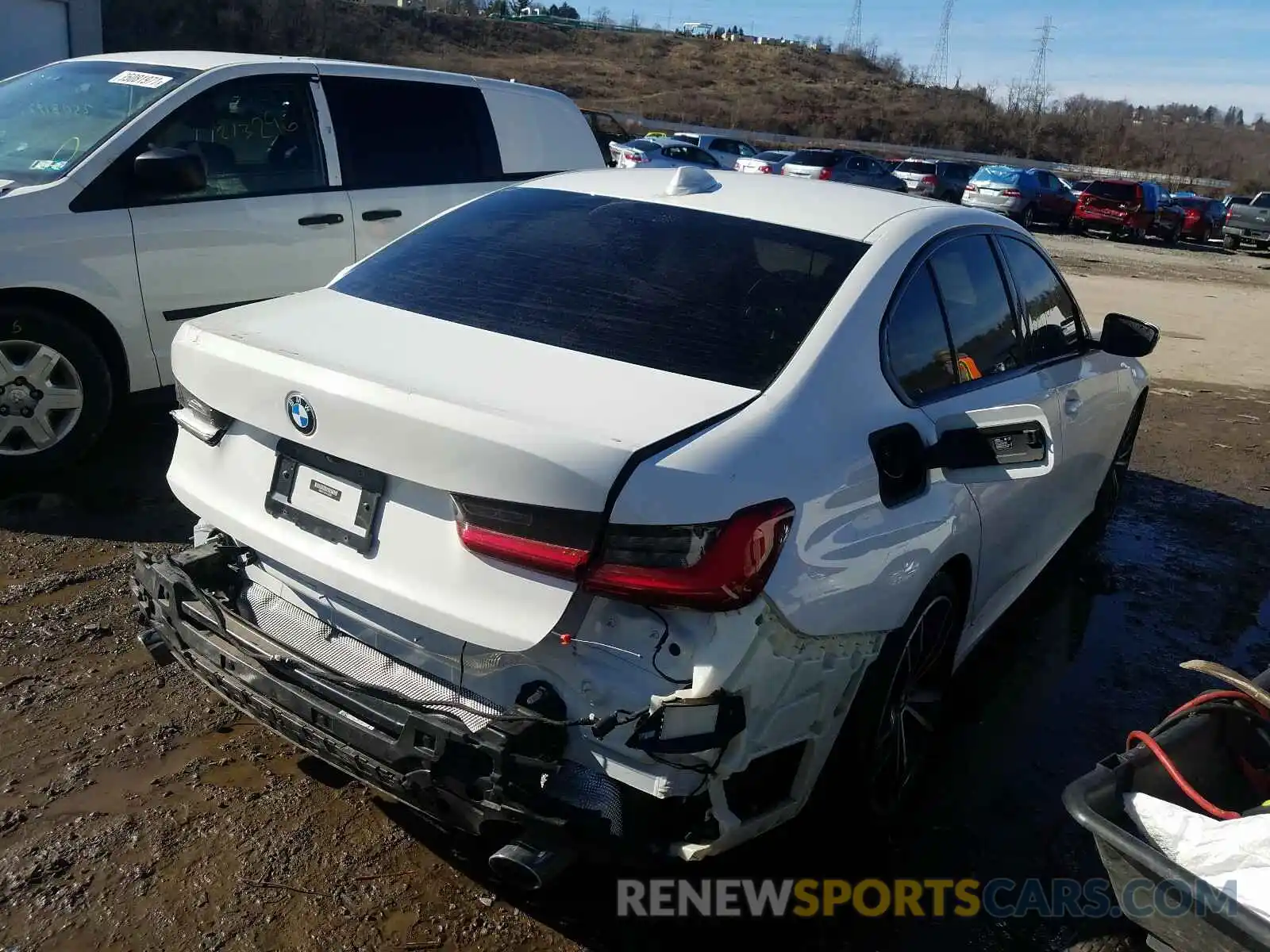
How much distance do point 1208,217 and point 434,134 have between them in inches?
1300

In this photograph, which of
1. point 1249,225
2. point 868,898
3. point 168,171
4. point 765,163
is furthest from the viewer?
point 1249,225

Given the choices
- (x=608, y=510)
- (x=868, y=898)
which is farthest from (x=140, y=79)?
(x=868, y=898)

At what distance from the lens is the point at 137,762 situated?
3.18 metres

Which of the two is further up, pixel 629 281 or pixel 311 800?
pixel 629 281

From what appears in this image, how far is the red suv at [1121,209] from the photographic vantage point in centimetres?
2975

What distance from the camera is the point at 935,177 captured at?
32.4 m

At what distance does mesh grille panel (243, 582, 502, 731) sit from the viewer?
2.53m

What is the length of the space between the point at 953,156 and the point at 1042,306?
58557 mm

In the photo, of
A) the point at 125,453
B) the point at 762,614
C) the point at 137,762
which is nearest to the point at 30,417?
the point at 125,453

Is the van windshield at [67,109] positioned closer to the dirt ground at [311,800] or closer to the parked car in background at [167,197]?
the parked car in background at [167,197]

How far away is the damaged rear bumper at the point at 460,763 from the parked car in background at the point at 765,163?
2543cm

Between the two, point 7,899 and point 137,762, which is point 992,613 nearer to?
point 137,762

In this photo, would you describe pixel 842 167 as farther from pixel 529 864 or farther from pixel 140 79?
pixel 529 864

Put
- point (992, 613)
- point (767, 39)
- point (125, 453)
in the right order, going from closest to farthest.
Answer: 1. point (992, 613)
2. point (125, 453)
3. point (767, 39)
